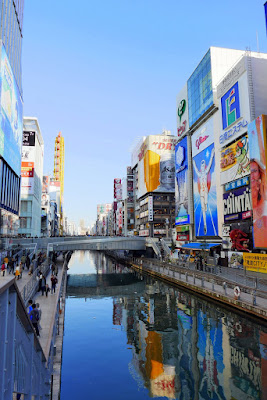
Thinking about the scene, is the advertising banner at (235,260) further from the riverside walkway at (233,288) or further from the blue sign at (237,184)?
the blue sign at (237,184)

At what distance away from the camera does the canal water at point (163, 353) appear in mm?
12781

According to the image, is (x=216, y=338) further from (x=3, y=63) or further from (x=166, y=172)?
(x=166, y=172)

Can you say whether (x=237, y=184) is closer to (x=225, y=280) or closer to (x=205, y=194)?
(x=205, y=194)

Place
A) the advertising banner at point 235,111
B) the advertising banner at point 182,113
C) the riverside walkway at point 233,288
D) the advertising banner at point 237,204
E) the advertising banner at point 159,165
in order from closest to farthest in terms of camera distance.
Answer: the riverside walkway at point 233,288 < the advertising banner at point 237,204 < the advertising banner at point 235,111 < the advertising banner at point 182,113 < the advertising banner at point 159,165

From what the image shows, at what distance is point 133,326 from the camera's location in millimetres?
22719

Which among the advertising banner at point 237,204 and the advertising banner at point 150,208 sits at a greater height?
the advertising banner at point 150,208

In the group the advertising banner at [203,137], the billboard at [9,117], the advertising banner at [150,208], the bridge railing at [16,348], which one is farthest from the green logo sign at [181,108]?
the bridge railing at [16,348]

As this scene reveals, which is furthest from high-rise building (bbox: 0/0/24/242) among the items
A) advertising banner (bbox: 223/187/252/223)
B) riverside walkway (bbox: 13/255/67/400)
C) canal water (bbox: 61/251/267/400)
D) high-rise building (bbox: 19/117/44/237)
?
advertising banner (bbox: 223/187/252/223)

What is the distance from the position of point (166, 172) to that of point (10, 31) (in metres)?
57.3

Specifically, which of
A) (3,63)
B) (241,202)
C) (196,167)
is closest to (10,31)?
(3,63)

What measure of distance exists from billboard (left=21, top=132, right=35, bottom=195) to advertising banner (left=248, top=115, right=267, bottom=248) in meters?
71.5

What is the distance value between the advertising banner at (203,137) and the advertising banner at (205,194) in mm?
1080

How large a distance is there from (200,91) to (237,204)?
2898 centimetres

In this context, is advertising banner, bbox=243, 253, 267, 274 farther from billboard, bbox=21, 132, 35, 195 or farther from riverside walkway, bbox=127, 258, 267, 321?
billboard, bbox=21, 132, 35, 195
